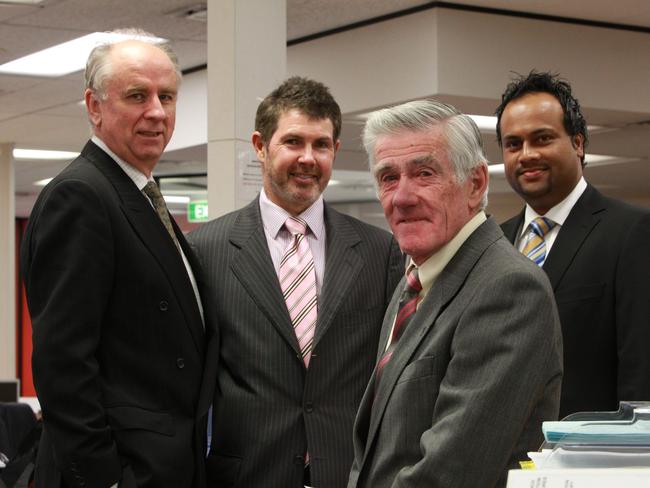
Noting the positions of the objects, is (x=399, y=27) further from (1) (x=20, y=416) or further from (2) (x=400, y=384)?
(2) (x=400, y=384)

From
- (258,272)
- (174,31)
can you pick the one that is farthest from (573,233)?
(174,31)

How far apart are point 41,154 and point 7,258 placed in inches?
58.5

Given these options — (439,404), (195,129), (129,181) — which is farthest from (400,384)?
(195,129)

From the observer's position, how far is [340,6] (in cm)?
609

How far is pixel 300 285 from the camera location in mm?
2713

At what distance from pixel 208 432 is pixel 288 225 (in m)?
0.62

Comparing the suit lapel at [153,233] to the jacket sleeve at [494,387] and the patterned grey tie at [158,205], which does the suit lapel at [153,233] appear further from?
the jacket sleeve at [494,387]

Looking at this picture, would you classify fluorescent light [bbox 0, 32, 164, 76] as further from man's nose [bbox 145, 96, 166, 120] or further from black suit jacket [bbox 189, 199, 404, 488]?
black suit jacket [bbox 189, 199, 404, 488]

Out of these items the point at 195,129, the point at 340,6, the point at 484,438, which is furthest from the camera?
the point at 195,129

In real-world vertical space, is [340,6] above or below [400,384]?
above

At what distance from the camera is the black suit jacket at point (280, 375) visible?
2590mm

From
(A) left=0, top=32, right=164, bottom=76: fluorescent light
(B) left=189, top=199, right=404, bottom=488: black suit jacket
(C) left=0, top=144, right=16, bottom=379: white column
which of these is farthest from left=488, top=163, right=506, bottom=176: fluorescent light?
(B) left=189, top=199, right=404, bottom=488: black suit jacket

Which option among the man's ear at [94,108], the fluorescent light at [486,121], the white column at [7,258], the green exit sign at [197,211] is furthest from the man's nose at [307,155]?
the green exit sign at [197,211]

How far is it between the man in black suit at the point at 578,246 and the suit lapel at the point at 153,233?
3.14 feet
